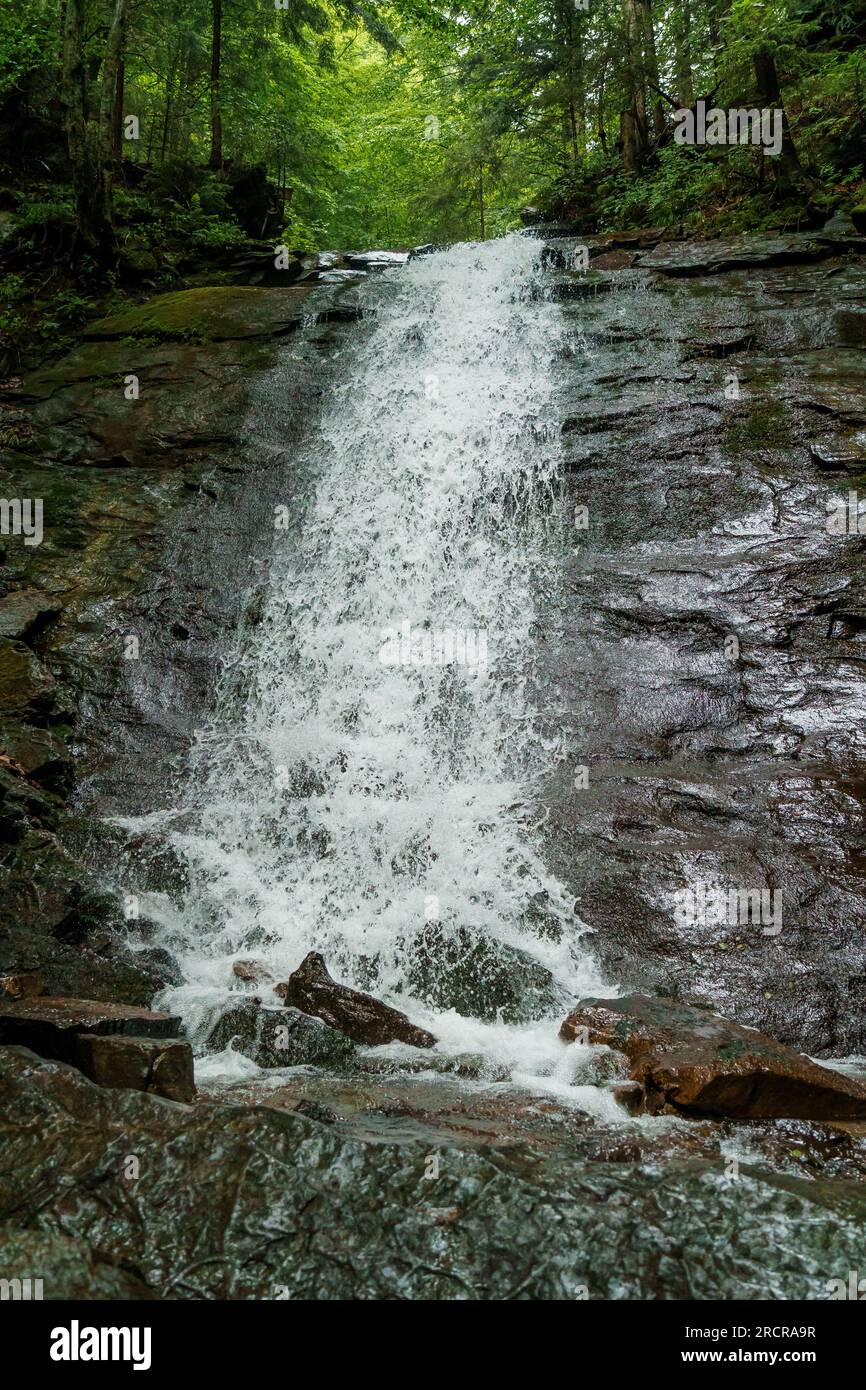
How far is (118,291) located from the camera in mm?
12289

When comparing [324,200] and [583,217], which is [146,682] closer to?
[583,217]

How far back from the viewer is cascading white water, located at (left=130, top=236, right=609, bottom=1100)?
559cm

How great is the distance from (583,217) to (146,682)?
12582mm

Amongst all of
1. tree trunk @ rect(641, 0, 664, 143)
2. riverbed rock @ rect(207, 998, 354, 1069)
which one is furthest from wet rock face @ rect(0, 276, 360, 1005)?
tree trunk @ rect(641, 0, 664, 143)

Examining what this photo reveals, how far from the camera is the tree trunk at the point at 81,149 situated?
11.0 meters

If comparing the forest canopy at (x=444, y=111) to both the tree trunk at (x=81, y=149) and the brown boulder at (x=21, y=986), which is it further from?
the brown boulder at (x=21, y=986)

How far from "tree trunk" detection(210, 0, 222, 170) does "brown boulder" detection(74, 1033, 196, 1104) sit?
15.6 meters

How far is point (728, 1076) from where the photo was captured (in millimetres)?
3754

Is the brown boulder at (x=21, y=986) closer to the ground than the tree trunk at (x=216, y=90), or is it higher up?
closer to the ground

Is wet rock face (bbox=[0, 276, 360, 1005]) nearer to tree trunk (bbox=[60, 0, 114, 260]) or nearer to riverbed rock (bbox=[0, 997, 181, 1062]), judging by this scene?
riverbed rock (bbox=[0, 997, 181, 1062])

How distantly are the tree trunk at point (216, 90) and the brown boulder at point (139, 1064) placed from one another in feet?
51.1

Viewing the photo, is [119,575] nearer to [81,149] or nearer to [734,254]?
[81,149]

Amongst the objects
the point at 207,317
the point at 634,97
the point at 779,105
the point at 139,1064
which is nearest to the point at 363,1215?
the point at 139,1064

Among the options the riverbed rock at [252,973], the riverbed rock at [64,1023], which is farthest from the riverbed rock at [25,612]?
the riverbed rock at [64,1023]
